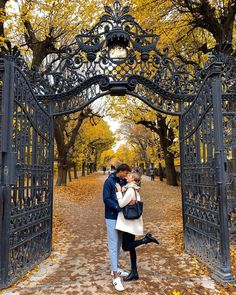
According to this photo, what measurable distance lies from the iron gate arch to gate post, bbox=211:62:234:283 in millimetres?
16

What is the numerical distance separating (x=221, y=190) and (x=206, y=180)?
611 millimetres

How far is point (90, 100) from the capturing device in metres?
5.85

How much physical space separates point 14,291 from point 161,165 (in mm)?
29519

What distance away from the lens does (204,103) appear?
5.00 meters

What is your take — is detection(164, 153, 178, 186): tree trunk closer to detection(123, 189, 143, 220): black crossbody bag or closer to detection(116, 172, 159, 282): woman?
detection(116, 172, 159, 282): woman

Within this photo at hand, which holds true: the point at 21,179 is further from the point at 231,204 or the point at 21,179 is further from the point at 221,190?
the point at 231,204

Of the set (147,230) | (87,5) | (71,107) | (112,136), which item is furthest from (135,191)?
(112,136)

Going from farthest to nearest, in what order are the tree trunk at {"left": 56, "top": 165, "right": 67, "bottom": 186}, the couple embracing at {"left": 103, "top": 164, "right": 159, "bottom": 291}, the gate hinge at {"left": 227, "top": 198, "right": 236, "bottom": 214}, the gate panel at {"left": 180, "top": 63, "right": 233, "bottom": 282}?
the tree trunk at {"left": 56, "top": 165, "right": 67, "bottom": 186}
the gate hinge at {"left": 227, "top": 198, "right": 236, "bottom": 214}
the gate panel at {"left": 180, "top": 63, "right": 233, "bottom": 282}
the couple embracing at {"left": 103, "top": 164, "right": 159, "bottom": 291}

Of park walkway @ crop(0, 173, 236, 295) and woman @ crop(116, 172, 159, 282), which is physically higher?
woman @ crop(116, 172, 159, 282)

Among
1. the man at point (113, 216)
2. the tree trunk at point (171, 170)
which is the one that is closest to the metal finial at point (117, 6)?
the man at point (113, 216)

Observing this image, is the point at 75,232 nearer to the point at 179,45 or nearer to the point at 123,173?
the point at 123,173

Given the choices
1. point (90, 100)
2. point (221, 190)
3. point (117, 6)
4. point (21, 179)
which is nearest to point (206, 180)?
point (221, 190)

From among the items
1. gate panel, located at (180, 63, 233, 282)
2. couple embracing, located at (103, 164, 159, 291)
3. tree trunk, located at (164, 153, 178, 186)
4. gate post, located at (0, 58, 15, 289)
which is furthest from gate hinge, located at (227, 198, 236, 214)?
tree trunk, located at (164, 153, 178, 186)

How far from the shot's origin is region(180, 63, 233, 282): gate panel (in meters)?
4.32
